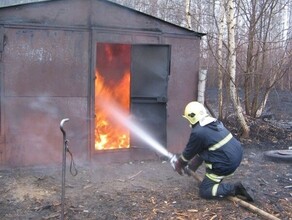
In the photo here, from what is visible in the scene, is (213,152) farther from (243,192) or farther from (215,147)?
(243,192)

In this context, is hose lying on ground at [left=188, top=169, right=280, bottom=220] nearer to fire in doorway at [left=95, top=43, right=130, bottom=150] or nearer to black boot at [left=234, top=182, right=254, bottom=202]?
black boot at [left=234, top=182, right=254, bottom=202]

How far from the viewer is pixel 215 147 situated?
575 cm

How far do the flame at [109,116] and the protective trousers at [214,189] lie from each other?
8.98ft

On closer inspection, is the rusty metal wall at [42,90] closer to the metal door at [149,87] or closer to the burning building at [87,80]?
the burning building at [87,80]

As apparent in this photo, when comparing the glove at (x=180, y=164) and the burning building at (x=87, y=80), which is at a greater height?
the burning building at (x=87, y=80)

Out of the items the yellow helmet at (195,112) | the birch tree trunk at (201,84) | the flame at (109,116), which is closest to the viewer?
the yellow helmet at (195,112)

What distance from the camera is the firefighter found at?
571cm

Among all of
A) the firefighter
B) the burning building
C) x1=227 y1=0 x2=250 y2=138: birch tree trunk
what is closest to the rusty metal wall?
the burning building

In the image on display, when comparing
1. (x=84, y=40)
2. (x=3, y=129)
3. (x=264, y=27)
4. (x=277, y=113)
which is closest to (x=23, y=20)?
(x=84, y=40)

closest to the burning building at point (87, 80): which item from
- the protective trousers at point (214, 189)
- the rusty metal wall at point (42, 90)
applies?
the rusty metal wall at point (42, 90)

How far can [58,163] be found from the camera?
753 centimetres

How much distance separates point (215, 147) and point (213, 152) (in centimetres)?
8

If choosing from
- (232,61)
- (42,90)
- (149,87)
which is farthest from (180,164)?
(232,61)

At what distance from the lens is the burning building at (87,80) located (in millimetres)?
7105
